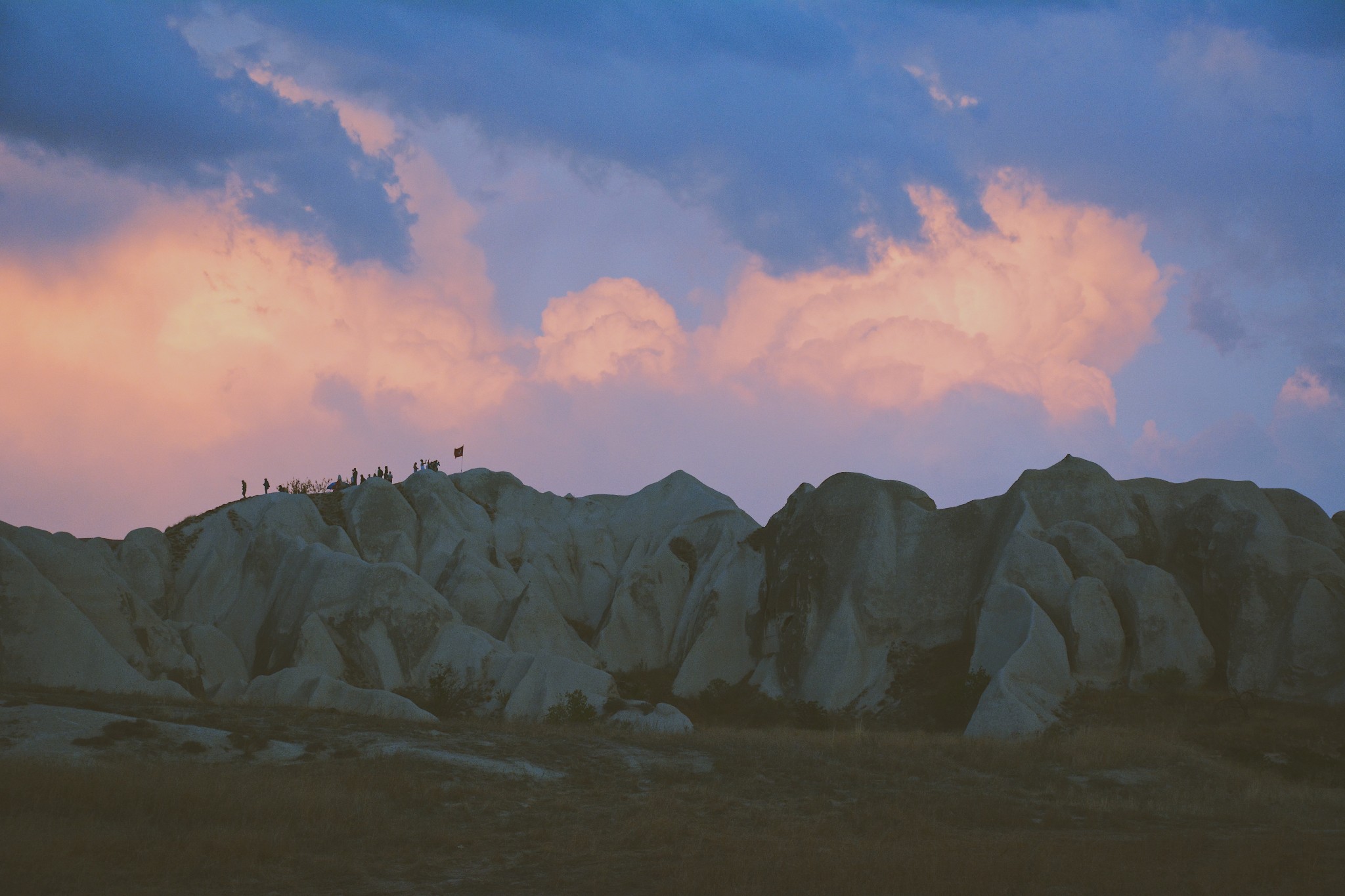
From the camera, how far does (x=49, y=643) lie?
121 ft

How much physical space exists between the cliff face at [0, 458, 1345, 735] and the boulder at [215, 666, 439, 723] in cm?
21

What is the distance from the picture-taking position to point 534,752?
23812 mm

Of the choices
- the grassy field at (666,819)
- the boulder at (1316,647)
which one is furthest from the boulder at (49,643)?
the boulder at (1316,647)

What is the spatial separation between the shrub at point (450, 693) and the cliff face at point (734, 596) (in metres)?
0.51

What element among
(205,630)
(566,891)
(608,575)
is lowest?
(566,891)

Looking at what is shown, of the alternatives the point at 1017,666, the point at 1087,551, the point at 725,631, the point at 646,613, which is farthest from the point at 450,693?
the point at 1087,551

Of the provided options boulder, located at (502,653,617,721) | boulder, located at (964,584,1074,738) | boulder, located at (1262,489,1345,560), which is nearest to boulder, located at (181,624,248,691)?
boulder, located at (502,653,617,721)

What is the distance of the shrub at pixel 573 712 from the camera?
37406 mm

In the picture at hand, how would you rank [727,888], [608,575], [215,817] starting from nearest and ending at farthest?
[727,888]
[215,817]
[608,575]

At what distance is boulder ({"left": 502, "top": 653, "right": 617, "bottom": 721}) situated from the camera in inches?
1555

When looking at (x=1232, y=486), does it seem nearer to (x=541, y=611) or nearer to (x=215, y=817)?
(x=541, y=611)

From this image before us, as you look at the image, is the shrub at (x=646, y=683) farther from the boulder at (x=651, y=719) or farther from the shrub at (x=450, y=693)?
the boulder at (x=651, y=719)

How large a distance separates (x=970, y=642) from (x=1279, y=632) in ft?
33.6

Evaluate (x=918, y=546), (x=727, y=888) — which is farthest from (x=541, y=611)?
(x=727, y=888)
